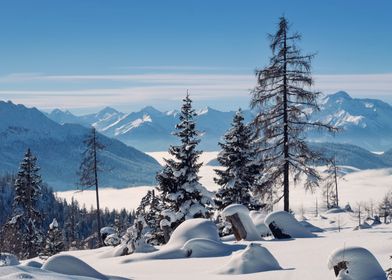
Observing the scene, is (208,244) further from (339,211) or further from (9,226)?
(339,211)

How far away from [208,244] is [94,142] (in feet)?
79.4

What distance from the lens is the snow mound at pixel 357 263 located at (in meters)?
10.6

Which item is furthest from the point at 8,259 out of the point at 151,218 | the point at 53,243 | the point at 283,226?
the point at 53,243

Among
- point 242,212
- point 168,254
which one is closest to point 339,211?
point 242,212

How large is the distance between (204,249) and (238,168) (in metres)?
18.3

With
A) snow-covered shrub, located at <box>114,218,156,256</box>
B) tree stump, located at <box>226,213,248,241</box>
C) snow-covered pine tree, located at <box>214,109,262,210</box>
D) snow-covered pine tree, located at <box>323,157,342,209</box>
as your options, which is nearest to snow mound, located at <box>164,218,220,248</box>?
snow-covered shrub, located at <box>114,218,156,256</box>

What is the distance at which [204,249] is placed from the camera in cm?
1614

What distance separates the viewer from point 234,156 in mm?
34312

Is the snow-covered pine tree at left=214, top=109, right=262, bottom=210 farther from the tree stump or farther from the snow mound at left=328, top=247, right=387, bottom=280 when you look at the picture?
the snow mound at left=328, top=247, right=387, bottom=280

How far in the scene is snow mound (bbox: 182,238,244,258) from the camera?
15991 millimetres

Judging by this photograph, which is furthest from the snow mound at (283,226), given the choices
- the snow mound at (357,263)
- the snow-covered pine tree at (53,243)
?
the snow-covered pine tree at (53,243)

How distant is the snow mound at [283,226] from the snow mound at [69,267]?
33.7 feet

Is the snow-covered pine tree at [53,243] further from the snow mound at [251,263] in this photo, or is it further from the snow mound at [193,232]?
the snow mound at [251,263]

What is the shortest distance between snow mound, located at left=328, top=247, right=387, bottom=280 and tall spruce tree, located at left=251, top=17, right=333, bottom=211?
49.8ft
